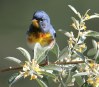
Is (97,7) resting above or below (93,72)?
above

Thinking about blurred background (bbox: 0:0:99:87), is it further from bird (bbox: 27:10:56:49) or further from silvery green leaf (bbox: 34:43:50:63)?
silvery green leaf (bbox: 34:43:50:63)

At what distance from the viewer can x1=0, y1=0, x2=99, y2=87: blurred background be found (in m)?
4.05

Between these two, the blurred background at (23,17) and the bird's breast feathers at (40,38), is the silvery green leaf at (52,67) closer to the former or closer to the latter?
the bird's breast feathers at (40,38)

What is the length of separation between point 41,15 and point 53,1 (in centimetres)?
260

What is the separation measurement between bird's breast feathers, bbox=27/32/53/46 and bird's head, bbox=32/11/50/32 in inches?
1.3

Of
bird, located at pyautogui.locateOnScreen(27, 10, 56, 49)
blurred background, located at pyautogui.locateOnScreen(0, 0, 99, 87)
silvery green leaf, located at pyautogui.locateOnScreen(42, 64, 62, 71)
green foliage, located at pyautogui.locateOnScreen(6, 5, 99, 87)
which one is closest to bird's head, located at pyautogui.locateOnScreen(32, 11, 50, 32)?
bird, located at pyautogui.locateOnScreen(27, 10, 56, 49)

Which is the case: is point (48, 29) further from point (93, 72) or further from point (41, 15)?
point (93, 72)

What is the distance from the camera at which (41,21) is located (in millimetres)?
1898

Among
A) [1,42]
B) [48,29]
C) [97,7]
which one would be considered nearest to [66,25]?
[97,7]

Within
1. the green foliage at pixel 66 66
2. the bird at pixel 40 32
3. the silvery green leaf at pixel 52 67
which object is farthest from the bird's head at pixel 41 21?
the silvery green leaf at pixel 52 67

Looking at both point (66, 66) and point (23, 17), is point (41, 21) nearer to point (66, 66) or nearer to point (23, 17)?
point (66, 66)

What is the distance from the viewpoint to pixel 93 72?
60.3 inches

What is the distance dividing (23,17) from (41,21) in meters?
2.49

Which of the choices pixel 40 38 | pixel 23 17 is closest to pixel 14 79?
pixel 40 38
